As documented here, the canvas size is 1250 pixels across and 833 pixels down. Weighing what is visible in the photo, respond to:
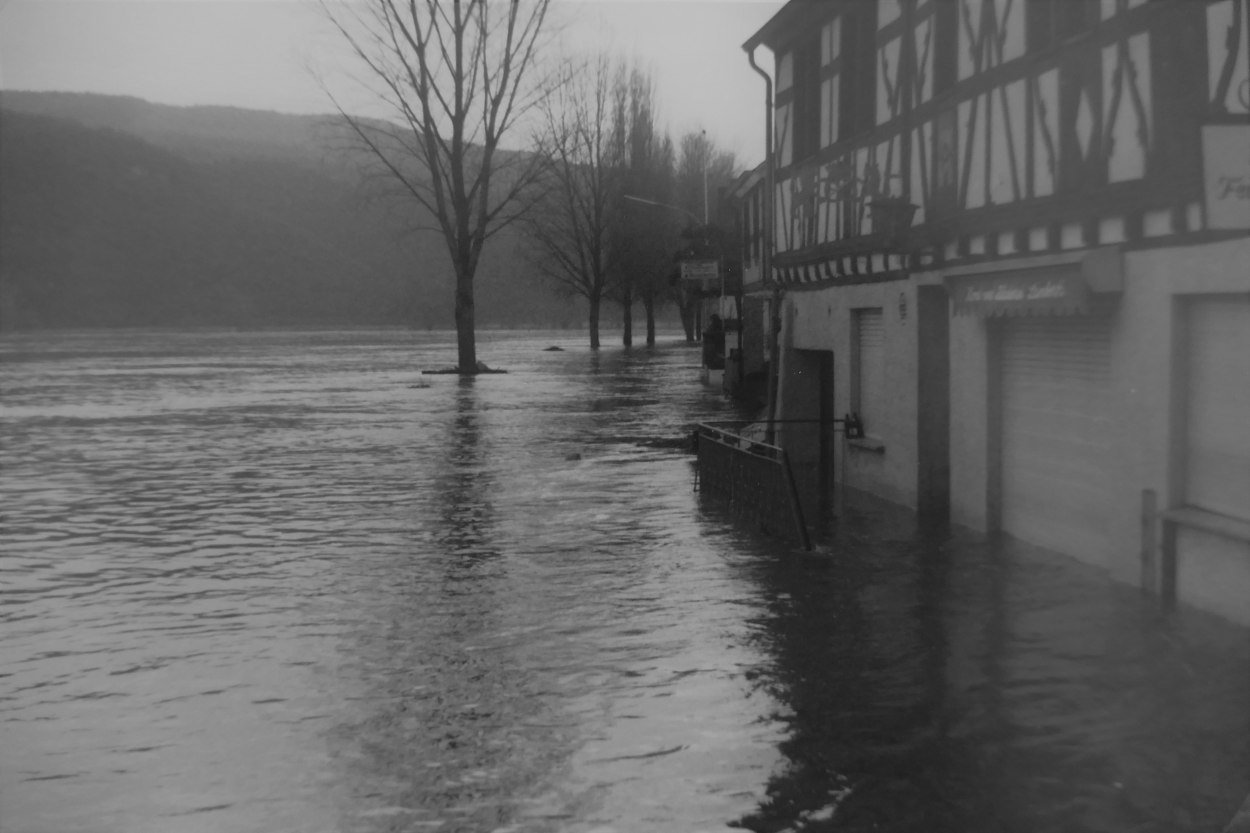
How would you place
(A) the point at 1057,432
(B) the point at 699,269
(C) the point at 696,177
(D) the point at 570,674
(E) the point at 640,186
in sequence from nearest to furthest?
(D) the point at 570,674, (A) the point at 1057,432, (B) the point at 699,269, (E) the point at 640,186, (C) the point at 696,177

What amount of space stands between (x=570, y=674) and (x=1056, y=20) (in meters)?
6.53

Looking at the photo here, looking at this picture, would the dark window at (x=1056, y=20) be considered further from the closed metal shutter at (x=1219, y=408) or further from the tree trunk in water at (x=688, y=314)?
the tree trunk in water at (x=688, y=314)

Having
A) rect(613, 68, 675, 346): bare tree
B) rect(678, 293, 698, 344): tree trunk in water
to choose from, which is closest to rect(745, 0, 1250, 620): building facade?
rect(613, 68, 675, 346): bare tree

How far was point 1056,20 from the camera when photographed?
1175 cm

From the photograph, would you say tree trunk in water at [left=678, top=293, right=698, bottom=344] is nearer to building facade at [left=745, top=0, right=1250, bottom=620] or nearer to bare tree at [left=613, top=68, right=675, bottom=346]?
bare tree at [left=613, top=68, right=675, bottom=346]

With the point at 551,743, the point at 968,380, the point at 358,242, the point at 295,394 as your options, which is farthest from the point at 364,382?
the point at 358,242

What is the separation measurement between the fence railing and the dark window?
3.77m

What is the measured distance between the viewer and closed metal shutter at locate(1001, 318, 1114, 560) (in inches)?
460

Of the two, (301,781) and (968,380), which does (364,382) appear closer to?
(968,380)

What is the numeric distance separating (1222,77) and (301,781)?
654 centimetres

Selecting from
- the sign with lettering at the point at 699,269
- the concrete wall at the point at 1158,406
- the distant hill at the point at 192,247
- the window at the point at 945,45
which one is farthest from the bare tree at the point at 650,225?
the concrete wall at the point at 1158,406

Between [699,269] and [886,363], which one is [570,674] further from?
[699,269]

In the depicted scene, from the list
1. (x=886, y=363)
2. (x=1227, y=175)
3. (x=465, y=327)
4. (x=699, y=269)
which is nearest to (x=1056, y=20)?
(x=1227, y=175)

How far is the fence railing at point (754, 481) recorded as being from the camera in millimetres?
13094
